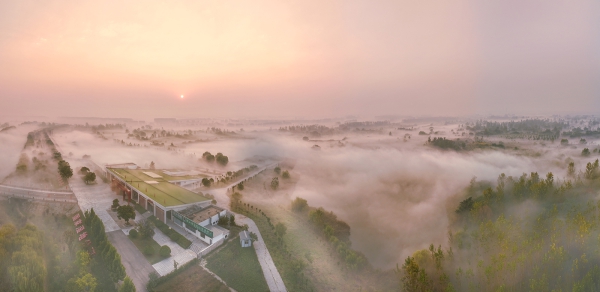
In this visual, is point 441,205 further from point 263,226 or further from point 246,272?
point 246,272

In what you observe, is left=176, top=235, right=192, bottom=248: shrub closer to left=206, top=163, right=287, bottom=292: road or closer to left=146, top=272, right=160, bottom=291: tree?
left=146, top=272, right=160, bottom=291: tree

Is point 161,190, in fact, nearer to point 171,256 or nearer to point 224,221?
point 224,221

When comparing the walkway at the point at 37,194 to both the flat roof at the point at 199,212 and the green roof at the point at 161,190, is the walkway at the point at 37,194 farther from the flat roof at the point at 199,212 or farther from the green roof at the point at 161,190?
the flat roof at the point at 199,212

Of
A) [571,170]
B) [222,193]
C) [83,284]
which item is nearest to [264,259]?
[83,284]

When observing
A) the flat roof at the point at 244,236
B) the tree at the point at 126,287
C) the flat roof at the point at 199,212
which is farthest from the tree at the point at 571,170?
the tree at the point at 126,287

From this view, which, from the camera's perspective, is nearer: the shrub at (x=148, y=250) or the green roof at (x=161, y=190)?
the shrub at (x=148, y=250)

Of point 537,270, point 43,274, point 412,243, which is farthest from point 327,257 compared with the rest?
point 43,274
